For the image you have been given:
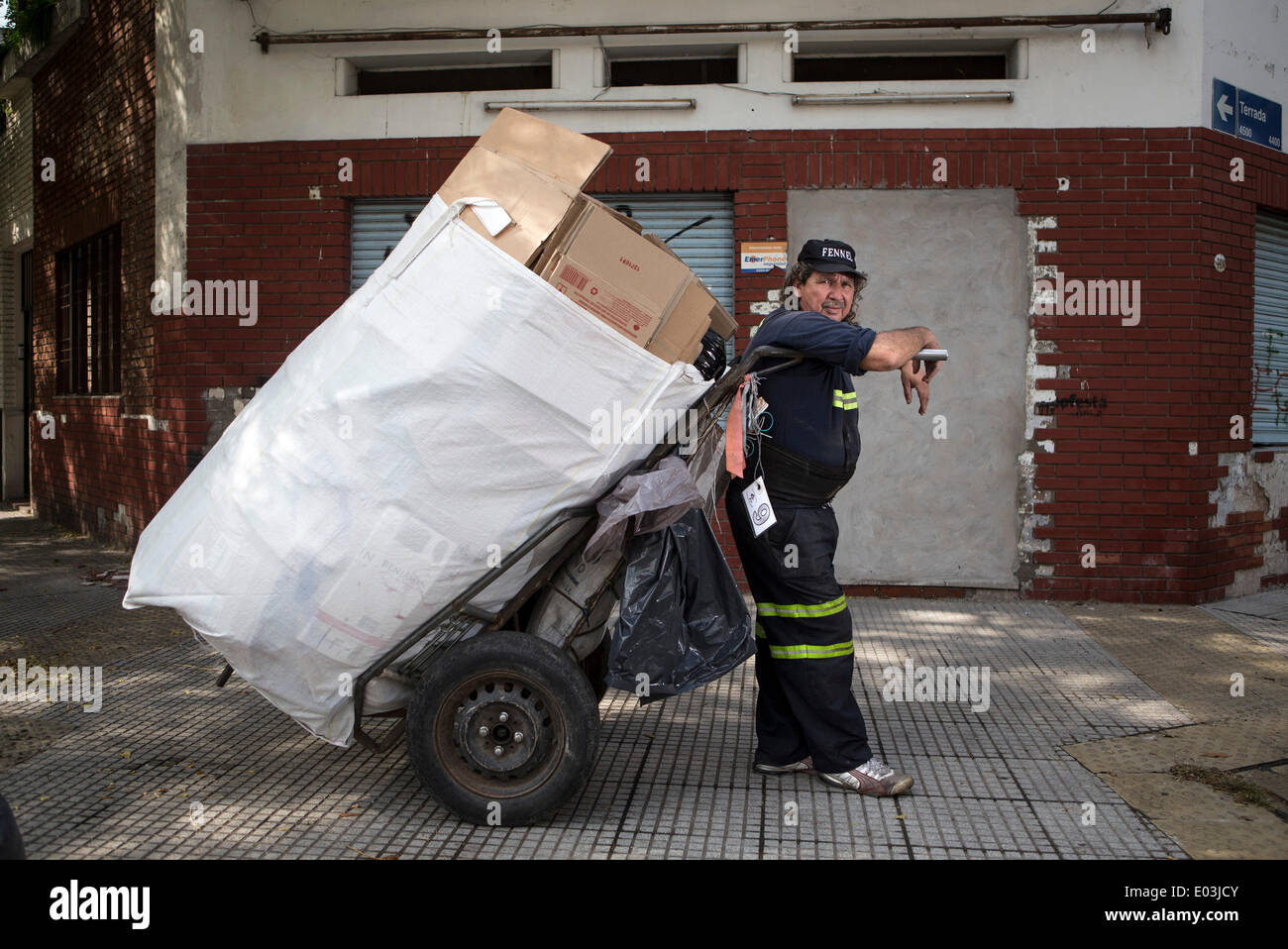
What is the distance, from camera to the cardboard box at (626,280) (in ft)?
11.8

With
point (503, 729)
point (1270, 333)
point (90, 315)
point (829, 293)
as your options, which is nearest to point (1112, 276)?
point (1270, 333)

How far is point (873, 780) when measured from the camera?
4.07 metres

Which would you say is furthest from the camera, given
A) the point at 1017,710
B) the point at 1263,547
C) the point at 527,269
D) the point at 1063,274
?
the point at 1263,547

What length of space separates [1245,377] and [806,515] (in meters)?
5.25

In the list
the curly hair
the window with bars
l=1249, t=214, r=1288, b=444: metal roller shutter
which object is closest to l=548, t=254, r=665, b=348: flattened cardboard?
the curly hair

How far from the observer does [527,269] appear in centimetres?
353

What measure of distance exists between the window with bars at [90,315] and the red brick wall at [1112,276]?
527 centimetres

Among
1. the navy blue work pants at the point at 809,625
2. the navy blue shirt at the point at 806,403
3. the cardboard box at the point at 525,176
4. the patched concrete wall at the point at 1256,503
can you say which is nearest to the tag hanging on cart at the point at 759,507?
the navy blue work pants at the point at 809,625

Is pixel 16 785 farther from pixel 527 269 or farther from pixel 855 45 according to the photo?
pixel 855 45

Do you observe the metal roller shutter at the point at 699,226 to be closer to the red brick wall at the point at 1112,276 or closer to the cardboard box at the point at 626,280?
the red brick wall at the point at 1112,276

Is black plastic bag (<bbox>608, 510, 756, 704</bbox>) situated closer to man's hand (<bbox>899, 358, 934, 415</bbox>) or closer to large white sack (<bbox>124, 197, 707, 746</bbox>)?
large white sack (<bbox>124, 197, 707, 746</bbox>)

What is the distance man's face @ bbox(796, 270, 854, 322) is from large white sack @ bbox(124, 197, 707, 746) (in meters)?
0.92

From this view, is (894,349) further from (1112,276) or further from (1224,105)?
(1224,105)

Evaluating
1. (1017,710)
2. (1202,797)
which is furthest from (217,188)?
(1202,797)
